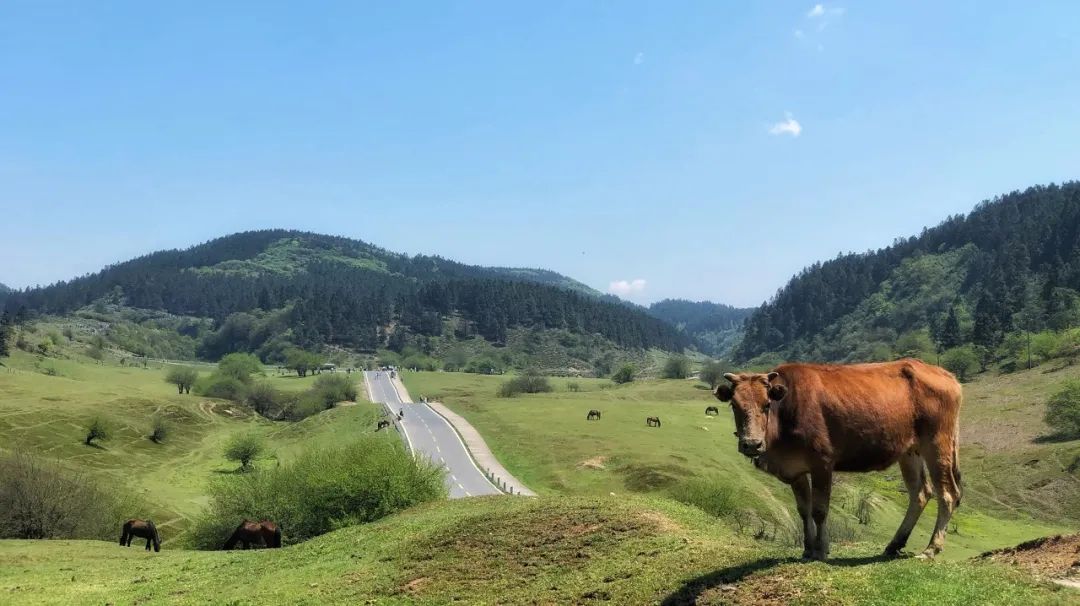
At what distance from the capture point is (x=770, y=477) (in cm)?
8275

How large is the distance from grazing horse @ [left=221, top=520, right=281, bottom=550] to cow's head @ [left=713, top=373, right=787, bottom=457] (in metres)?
35.4

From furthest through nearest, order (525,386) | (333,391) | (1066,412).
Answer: (525,386) < (333,391) < (1066,412)

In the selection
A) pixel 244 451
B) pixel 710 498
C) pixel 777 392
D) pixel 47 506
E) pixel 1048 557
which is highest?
pixel 777 392

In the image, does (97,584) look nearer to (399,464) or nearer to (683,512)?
(399,464)

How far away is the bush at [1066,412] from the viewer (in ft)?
312

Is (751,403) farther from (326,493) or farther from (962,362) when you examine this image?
(962,362)

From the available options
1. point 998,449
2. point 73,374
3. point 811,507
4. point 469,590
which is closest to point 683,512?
point 469,590

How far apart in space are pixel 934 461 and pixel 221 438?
153627mm

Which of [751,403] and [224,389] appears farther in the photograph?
[224,389]

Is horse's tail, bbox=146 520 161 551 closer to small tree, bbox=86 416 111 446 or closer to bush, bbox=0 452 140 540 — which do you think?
bush, bbox=0 452 140 540

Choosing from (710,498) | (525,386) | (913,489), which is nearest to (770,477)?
(710,498)

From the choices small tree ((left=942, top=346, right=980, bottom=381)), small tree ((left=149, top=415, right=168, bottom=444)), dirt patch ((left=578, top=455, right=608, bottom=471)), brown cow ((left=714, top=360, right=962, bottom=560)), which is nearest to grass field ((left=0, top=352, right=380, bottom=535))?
small tree ((left=149, top=415, right=168, bottom=444))

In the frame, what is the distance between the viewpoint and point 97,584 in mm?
28297

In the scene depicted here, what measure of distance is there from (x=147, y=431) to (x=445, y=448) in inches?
2998
